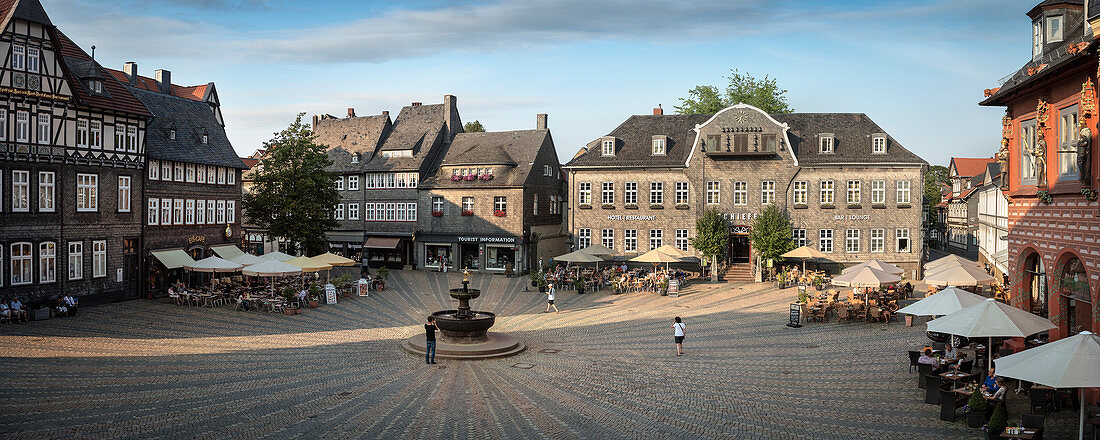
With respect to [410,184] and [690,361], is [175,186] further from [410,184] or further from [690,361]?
[690,361]

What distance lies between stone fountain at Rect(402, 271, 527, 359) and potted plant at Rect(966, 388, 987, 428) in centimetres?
1188

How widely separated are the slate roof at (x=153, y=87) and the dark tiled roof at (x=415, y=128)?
1304 cm

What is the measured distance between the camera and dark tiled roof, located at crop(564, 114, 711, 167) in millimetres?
44375

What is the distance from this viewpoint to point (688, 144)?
147 feet

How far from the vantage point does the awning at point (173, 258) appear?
3412 centimetres

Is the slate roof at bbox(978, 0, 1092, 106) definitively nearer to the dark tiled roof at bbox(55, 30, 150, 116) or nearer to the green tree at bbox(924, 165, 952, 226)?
the dark tiled roof at bbox(55, 30, 150, 116)

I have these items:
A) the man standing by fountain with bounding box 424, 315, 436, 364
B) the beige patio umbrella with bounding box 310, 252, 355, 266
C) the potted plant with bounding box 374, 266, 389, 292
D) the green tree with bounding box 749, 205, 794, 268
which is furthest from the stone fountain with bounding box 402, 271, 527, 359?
the green tree with bounding box 749, 205, 794, 268

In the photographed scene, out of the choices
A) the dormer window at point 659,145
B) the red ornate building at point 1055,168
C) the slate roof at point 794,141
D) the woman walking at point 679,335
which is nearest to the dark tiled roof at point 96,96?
the slate roof at point 794,141

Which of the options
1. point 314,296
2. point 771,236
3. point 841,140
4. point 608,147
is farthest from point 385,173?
point 841,140

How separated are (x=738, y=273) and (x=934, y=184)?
65556 millimetres

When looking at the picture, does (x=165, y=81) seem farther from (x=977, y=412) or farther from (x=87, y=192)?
(x=977, y=412)

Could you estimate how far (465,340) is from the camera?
22.0 meters

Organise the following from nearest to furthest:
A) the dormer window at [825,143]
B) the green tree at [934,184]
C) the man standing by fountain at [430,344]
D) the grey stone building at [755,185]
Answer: the man standing by fountain at [430,344]
the grey stone building at [755,185]
the dormer window at [825,143]
the green tree at [934,184]

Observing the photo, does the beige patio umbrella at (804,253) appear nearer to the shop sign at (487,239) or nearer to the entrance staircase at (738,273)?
the entrance staircase at (738,273)
